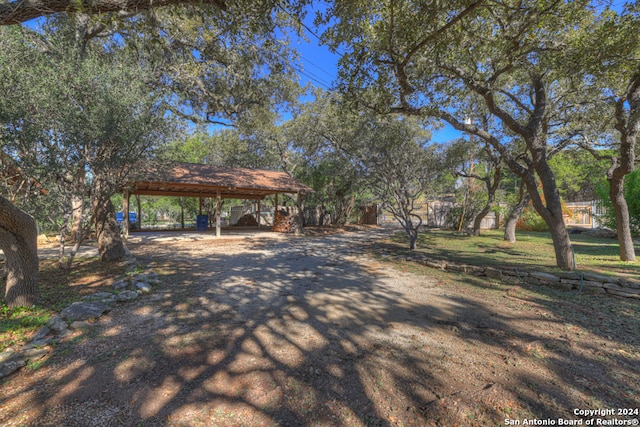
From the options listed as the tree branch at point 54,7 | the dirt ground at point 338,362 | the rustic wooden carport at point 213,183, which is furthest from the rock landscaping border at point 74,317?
the rustic wooden carport at point 213,183

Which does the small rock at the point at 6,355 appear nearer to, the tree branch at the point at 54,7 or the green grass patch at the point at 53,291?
the green grass patch at the point at 53,291

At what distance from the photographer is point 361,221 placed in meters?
24.1

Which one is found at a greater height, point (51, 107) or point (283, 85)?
point (283, 85)

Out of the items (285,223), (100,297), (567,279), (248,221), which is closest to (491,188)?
(567,279)

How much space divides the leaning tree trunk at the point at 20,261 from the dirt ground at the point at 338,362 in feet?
3.82

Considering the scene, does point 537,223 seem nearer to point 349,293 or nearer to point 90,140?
A: point 349,293

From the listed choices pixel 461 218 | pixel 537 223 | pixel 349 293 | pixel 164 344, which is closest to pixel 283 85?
pixel 349 293

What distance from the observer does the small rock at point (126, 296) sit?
3.97m

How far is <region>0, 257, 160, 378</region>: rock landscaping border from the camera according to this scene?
2.40 m

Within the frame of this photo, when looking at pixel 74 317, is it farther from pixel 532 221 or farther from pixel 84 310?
pixel 532 221

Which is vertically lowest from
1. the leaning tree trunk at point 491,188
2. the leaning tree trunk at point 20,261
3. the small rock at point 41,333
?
the small rock at point 41,333

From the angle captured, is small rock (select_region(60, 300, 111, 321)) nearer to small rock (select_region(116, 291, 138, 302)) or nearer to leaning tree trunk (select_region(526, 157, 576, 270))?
small rock (select_region(116, 291, 138, 302))

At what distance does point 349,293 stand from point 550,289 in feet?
12.0

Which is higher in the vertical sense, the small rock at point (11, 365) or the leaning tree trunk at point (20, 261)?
the leaning tree trunk at point (20, 261)
